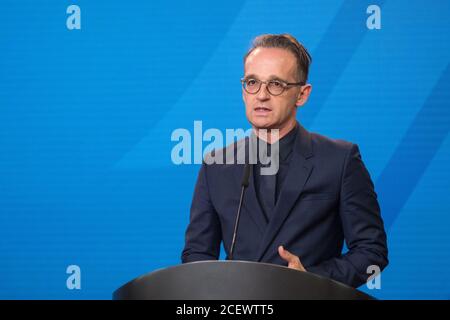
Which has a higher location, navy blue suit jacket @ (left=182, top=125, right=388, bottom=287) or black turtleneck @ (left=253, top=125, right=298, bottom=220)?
black turtleneck @ (left=253, top=125, right=298, bottom=220)

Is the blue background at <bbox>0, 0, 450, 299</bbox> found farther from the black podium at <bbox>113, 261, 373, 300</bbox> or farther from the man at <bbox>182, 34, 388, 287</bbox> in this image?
the black podium at <bbox>113, 261, 373, 300</bbox>

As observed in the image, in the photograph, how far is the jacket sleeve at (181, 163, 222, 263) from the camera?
1791 millimetres

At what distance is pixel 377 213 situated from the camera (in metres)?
1.75

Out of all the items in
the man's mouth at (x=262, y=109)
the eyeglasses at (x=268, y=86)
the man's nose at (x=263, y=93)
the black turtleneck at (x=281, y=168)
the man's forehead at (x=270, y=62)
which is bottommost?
the black turtleneck at (x=281, y=168)

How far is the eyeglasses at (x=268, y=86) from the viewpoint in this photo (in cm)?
171

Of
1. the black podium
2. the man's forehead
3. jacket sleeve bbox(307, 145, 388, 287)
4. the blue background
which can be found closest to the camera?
the black podium

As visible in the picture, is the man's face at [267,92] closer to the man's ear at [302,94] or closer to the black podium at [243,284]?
→ the man's ear at [302,94]

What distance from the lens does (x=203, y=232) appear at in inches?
70.9

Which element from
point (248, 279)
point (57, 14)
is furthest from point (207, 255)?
point (57, 14)

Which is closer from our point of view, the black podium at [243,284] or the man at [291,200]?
the black podium at [243,284]

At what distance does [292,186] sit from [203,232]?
267 millimetres

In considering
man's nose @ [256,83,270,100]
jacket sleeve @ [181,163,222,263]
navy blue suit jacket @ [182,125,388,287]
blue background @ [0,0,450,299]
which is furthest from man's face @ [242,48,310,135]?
blue background @ [0,0,450,299]

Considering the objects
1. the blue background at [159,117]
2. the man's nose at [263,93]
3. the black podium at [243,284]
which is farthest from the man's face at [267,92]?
the blue background at [159,117]
